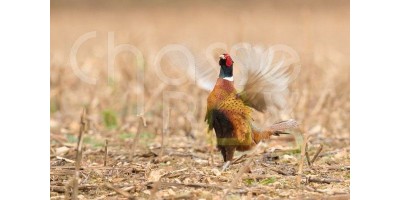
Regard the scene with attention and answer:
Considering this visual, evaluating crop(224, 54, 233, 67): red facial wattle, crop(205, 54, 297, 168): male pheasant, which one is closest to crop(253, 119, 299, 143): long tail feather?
crop(205, 54, 297, 168): male pheasant

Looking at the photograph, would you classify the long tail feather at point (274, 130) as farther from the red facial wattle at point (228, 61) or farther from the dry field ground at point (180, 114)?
the red facial wattle at point (228, 61)

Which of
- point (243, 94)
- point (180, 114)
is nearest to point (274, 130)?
point (243, 94)

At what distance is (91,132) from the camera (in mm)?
5750

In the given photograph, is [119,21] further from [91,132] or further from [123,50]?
[91,132]

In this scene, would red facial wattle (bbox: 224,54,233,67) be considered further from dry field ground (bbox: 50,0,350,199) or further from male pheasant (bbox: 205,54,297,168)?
dry field ground (bbox: 50,0,350,199)

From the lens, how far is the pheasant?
13.0 ft

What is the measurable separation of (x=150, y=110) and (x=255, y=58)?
2436 millimetres

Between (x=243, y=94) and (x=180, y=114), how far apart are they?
7.04ft

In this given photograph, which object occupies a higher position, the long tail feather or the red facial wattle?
the red facial wattle

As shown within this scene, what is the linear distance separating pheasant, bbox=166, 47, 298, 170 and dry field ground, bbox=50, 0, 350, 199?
15 centimetres

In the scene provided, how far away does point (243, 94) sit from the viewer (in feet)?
13.2

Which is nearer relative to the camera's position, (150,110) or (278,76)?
(278,76)
